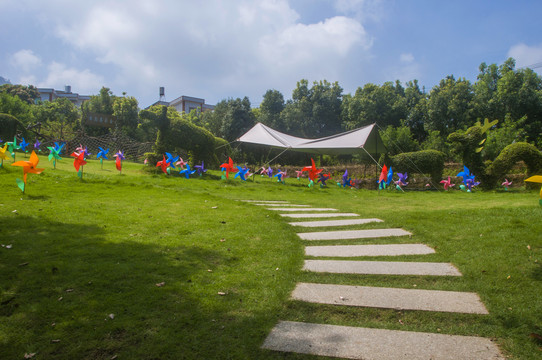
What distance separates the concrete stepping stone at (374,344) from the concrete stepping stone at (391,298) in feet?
1.09

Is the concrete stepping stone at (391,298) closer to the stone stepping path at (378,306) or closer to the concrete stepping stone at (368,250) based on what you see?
the stone stepping path at (378,306)

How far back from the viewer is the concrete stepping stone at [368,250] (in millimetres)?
3473

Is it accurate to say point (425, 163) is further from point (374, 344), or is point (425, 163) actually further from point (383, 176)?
point (374, 344)

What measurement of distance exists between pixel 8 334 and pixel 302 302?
1816 mm

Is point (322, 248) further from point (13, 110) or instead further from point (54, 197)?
point (13, 110)

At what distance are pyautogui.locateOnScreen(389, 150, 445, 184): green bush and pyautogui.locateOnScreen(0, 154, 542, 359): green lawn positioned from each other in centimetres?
770

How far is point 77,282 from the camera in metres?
2.45

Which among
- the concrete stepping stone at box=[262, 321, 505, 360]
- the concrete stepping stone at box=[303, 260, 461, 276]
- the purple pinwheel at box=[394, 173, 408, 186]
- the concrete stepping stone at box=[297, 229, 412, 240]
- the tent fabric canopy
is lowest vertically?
the concrete stepping stone at box=[262, 321, 505, 360]

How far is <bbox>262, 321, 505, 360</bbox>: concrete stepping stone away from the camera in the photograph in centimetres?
177

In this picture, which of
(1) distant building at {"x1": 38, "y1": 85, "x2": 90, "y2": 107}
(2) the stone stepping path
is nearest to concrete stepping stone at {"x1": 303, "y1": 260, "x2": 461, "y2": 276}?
(2) the stone stepping path

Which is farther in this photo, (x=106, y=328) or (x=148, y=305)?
(x=148, y=305)

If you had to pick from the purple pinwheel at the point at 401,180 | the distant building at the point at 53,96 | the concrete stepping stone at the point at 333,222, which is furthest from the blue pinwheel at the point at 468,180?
the distant building at the point at 53,96

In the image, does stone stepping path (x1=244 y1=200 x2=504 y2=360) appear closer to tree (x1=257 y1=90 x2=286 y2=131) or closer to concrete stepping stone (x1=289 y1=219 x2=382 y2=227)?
concrete stepping stone (x1=289 y1=219 x2=382 y2=227)

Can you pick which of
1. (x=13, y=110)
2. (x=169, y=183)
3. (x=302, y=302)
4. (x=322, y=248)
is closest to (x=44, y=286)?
(x=302, y=302)
